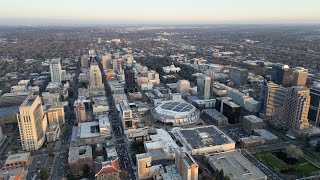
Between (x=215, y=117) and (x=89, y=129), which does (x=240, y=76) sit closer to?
(x=215, y=117)

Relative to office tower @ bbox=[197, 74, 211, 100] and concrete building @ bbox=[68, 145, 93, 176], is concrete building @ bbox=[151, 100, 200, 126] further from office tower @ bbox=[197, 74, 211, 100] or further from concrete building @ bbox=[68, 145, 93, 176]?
concrete building @ bbox=[68, 145, 93, 176]

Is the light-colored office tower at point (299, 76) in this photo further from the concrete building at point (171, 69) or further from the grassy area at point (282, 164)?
the concrete building at point (171, 69)

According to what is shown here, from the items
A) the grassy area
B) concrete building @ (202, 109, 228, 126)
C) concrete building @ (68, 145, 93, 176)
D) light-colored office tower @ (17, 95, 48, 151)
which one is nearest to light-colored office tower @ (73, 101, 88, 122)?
light-colored office tower @ (17, 95, 48, 151)

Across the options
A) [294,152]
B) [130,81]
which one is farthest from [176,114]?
[130,81]

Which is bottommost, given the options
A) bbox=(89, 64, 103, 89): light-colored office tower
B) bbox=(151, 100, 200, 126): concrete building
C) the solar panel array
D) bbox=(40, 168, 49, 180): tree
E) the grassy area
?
the grassy area

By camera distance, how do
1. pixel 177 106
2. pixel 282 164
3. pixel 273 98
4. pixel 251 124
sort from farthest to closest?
pixel 177 106 < pixel 273 98 < pixel 251 124 < pixel 282 164

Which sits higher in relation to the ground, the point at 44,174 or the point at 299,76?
the point at 299,76
